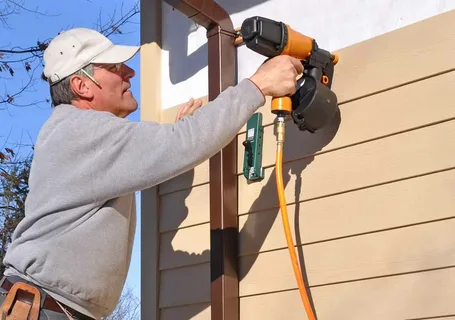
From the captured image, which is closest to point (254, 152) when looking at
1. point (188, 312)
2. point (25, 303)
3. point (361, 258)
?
point (361, 258)

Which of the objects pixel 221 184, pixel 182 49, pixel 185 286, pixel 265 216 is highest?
pixel 182 49

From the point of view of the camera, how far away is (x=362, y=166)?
7.60 ft

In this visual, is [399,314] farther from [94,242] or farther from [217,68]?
[217,68]

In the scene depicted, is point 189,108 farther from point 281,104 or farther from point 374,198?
point 374,198

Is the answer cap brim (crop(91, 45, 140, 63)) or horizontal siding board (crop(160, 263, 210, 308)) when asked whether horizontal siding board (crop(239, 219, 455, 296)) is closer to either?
horizontal siding board (crop(160, 263, 210, 308))

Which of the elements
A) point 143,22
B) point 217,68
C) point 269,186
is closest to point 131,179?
point 269,186

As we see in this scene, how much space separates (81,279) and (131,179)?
331 millimetres

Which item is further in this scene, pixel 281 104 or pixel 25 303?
pixel 281 104

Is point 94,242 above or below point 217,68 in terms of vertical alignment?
below

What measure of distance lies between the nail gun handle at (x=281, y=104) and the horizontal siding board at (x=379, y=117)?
236 millimetres

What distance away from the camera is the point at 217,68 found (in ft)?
9.15

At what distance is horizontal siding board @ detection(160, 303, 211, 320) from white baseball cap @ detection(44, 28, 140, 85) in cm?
102

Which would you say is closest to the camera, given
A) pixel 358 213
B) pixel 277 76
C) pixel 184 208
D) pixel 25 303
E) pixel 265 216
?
pixel 25 303

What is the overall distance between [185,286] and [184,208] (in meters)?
0.32
